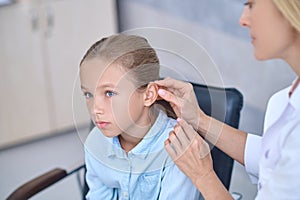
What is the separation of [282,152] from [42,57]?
236cm

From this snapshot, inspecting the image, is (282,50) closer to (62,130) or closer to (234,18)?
(234,18)

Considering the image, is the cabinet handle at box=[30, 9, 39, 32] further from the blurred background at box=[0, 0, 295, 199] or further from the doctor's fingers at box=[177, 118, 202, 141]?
the doctor's fingers at box=[177, 118, 202, 141]

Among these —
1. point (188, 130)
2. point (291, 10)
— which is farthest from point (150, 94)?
point (291, 10)

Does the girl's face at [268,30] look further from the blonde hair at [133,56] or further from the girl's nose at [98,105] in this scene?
the girl's nose at [98,105]

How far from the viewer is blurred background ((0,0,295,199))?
286cm

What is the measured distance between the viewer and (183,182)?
1.47 meters

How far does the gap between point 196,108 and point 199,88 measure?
155 mm

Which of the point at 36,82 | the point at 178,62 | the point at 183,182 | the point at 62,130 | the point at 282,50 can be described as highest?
the point at 282,50

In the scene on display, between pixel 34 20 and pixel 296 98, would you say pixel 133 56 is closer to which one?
pixel 296 98

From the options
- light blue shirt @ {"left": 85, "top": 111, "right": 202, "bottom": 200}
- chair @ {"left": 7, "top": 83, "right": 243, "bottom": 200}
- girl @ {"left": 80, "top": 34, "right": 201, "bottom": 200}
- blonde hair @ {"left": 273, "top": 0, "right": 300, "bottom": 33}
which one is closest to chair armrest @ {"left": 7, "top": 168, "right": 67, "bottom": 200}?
chair @ {"left": 7, "top": 83, "right": 243, "bottom": 200}

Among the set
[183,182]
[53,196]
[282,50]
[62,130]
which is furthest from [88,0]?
[282,50]

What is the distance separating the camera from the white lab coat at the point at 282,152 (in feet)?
3.74

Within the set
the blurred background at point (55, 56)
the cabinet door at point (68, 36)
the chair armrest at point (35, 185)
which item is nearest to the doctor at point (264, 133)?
the chair armrest at point (35, 185)

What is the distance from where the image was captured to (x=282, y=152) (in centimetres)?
116
